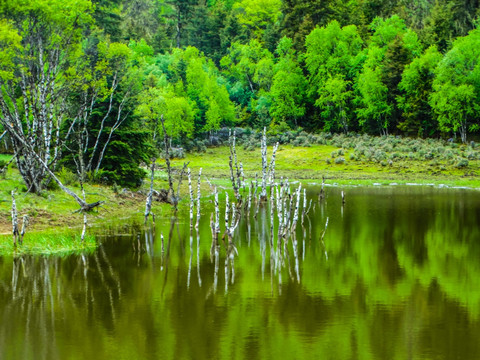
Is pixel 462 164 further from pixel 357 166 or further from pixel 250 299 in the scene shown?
pixel 250 299

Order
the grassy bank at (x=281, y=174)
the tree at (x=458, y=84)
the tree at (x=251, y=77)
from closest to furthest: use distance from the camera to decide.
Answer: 1. the grassy bank at (x=281, y=174)
2. the tree at (x=458, y=84)
3. the tree at (x=251, y=77)

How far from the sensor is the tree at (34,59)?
32.3 m

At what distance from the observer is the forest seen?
1612 inches

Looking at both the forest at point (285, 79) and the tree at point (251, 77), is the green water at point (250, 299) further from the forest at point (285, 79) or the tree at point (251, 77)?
the tree at point (251, 77)

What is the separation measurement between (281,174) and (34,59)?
35.5 meters

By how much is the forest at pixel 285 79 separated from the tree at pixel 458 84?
17 cm

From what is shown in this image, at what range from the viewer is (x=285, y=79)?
94.1 meters

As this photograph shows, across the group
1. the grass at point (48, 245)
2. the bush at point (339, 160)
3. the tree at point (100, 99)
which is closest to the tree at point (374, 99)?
the bush at point (339, 160)

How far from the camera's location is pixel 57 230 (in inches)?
1123

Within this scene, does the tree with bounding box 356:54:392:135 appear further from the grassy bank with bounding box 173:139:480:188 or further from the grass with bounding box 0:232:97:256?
the grass with bounding box 0:232:97:256

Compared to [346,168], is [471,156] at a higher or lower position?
higher

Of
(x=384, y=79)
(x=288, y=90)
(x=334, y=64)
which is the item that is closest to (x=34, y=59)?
(x=384, y=79)

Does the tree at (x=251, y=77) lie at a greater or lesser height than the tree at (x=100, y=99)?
greater

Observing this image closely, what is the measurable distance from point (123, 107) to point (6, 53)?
31.6 ft
